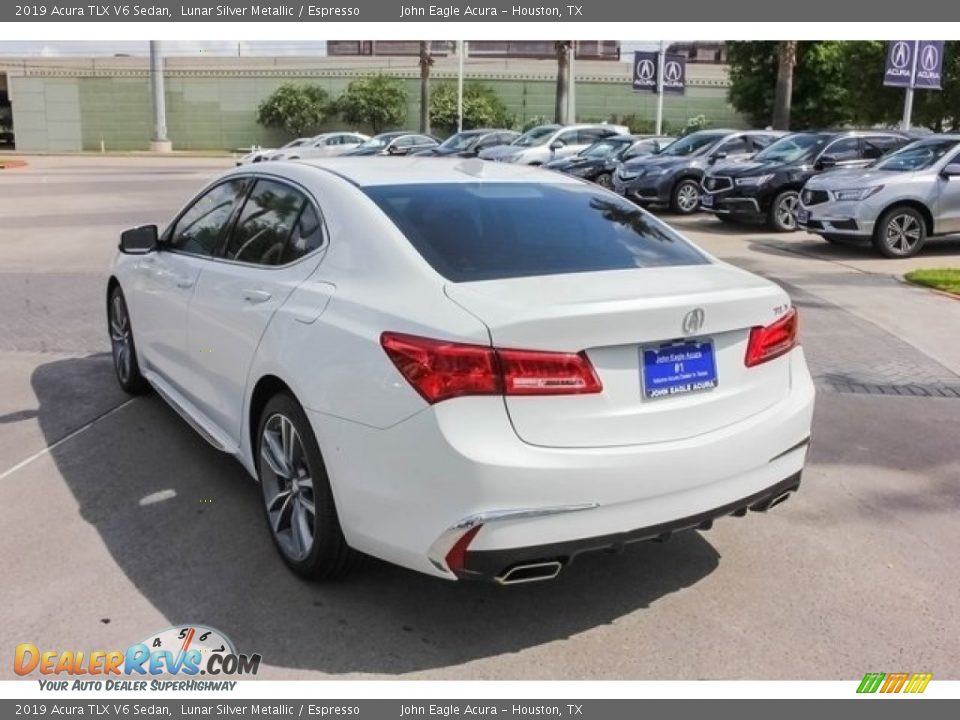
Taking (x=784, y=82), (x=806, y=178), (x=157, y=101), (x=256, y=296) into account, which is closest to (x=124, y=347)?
→ (x=256, y=296)

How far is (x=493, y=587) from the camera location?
145 inches

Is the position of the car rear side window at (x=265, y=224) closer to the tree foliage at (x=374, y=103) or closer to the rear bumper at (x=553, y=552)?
the rear bumper at (x=553, y=552)

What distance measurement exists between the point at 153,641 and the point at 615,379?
1.88 m

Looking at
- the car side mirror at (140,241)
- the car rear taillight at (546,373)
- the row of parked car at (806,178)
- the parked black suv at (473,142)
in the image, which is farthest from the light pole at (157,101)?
the car rear taillight at (546,373)

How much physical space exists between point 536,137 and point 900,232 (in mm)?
16086

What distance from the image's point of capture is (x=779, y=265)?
39.4ft

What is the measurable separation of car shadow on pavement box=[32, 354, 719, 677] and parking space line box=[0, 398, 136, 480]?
30cm

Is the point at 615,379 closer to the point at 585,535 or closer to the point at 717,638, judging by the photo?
the point at 585,535

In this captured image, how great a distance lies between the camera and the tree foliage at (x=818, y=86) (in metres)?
34.5

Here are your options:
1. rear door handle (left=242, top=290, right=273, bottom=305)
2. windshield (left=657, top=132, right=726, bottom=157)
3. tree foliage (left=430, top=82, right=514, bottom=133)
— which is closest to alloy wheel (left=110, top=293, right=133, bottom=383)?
rear door handle (left=242, top=290, right=273, bottom=305)

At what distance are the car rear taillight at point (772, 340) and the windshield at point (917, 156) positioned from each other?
10612mm

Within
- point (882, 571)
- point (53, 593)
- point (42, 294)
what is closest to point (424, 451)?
point (53, 593)

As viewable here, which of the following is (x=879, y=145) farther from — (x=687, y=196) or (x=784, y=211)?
(x=687, y=196)

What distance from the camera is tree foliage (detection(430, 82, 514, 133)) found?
59812 millimetres
